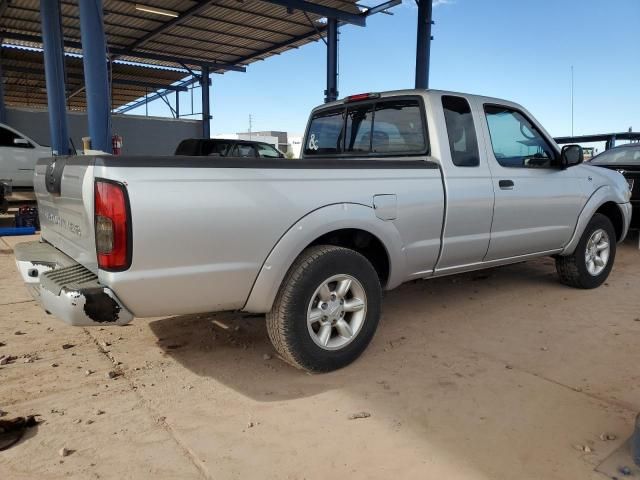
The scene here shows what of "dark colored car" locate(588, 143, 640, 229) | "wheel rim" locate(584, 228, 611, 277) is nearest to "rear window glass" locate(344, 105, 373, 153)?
"wheel rim" locate(584, 228, 611, 277)

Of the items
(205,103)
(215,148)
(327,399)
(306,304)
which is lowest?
(327,399)

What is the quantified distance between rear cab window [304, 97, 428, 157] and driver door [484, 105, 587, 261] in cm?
67

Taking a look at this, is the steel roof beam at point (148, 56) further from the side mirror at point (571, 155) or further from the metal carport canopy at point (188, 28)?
the side mirror at point (571, 155)

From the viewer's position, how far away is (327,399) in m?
2.90

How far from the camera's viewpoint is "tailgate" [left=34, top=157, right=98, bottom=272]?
2559 mm

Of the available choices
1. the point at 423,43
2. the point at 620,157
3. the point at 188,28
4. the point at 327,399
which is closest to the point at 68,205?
the point at 327,399

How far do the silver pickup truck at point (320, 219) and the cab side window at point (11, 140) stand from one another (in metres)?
9.37

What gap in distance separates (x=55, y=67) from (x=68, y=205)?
38.5 feet

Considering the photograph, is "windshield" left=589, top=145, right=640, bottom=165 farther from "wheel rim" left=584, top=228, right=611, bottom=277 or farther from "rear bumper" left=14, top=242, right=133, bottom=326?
"rear bumper" left=14, top=242, right=133, bottom=326

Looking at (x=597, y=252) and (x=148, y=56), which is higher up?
(x=148, y=56)

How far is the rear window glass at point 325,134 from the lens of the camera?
4.57m

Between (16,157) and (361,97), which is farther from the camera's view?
(16,157)

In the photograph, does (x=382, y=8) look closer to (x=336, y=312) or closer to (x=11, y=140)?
(x=11, y=140)

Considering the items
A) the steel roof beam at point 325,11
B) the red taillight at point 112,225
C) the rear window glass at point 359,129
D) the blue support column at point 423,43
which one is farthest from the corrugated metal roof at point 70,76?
the red taillight at point 112,225
